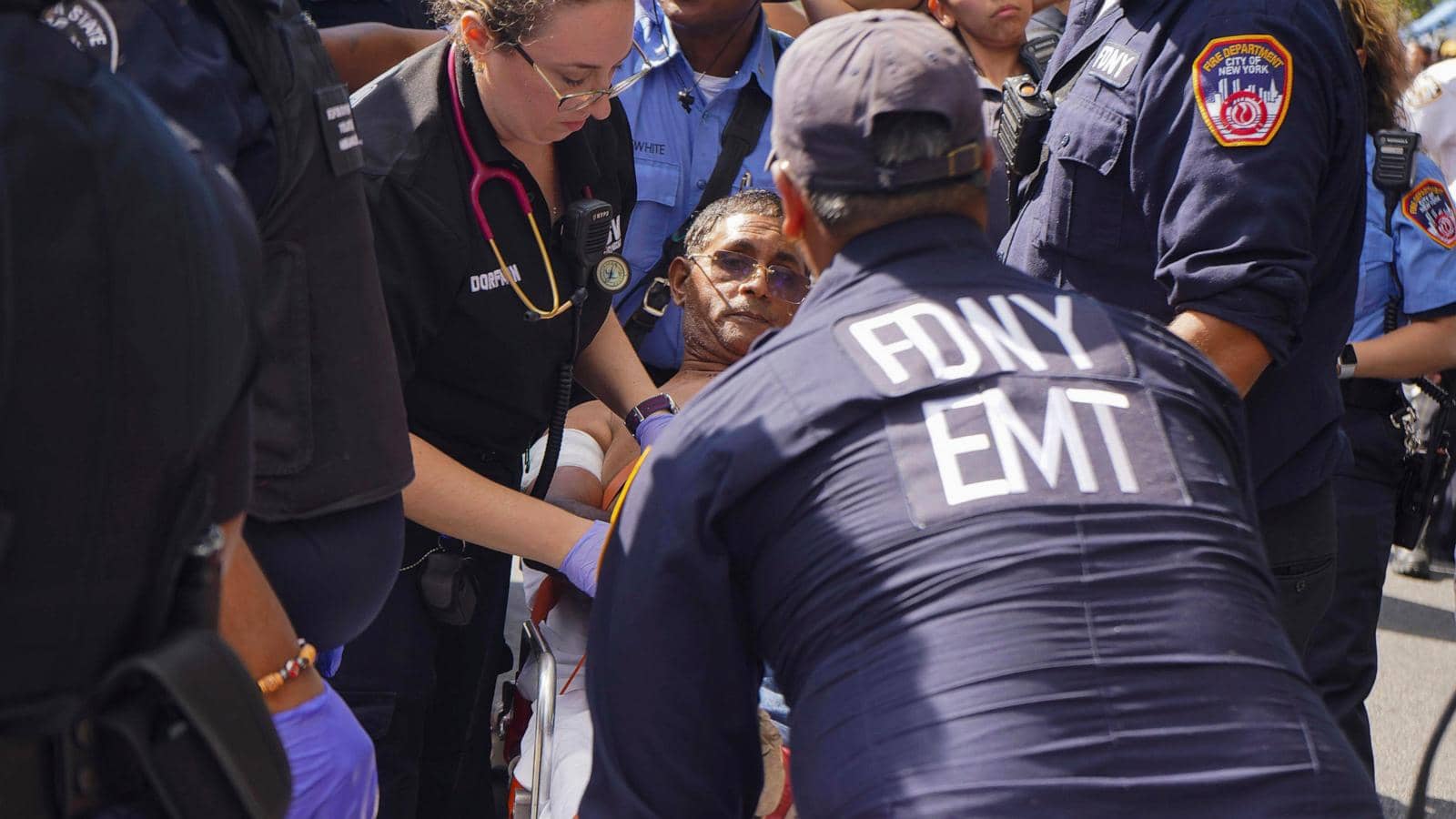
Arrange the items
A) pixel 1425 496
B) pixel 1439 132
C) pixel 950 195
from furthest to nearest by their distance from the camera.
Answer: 1. pixel 1439 132
2. pixel 1425 496
3. pixel 950 195

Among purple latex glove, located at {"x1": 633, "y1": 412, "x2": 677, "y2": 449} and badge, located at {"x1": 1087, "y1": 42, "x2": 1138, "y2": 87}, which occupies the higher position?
badge, located at {"x1": 1087, "y1": 42, "x2": 1138, "y2": 87}

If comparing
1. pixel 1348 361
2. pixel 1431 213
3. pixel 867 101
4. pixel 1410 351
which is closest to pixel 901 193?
pixel 867 101

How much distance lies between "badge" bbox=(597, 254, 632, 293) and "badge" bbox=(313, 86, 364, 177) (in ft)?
3.82

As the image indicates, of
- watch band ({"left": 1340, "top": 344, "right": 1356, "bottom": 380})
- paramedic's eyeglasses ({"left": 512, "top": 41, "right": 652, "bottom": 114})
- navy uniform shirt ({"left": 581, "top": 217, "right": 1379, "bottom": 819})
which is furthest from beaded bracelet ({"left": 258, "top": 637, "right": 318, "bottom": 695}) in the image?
watch band ({"left": 1340, "top": 344, "right": 1356, "bottom": 380})

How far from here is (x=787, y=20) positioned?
182 inches

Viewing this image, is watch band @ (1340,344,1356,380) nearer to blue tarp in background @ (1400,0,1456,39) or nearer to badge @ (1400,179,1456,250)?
badge @ (1400,179,1456,250)

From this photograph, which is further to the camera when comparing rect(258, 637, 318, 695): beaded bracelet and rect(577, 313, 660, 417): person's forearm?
rect(577, 313, 660, 417): person's forearm

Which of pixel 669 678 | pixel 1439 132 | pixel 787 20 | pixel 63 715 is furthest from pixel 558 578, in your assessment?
pixel 1439 132

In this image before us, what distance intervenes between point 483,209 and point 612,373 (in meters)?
0.53

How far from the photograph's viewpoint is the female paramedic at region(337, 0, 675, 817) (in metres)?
2.48

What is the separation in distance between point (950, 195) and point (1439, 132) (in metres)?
4.70

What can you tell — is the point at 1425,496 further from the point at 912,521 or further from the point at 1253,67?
the point at 912,521

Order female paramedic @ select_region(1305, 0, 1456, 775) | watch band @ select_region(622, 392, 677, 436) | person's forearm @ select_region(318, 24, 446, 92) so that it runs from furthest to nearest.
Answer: female paramedic @ select_region(1305, 0, 1456, 775), person's forearm @ select_region(318, 24, 446, 92), watch band @ select_region(622, 392, 677, 436)

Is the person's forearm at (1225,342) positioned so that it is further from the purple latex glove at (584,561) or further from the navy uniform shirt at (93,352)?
the navy uniform shirt at (93,352)
